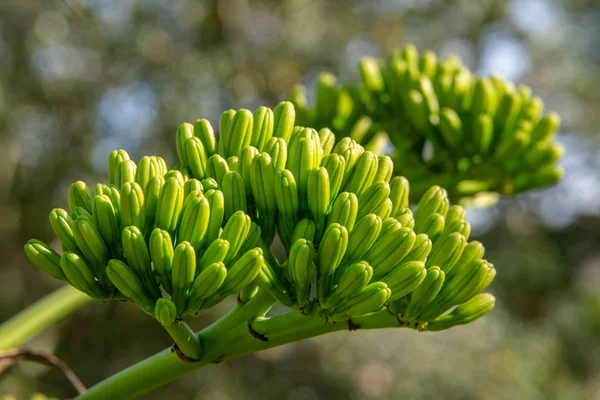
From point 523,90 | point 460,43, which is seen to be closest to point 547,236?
point 460,43

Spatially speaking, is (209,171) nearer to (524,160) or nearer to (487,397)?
(524,160)

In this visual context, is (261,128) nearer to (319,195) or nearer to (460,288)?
(319,195)

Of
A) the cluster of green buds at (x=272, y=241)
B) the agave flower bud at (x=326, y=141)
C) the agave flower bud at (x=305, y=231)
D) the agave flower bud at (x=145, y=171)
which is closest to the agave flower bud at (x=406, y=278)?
the cluster of green buds at (x=272, y=241)

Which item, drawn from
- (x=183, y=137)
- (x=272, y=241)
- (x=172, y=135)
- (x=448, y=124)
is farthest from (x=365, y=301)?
(x=172, y=135)

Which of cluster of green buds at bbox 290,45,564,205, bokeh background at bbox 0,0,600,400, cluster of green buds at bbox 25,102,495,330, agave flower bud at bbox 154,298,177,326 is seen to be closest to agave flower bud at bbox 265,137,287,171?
cluster of green buds at bbox 25,102,495,330

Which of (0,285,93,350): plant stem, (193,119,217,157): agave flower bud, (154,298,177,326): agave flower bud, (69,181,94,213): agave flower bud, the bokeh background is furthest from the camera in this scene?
the bokeh background

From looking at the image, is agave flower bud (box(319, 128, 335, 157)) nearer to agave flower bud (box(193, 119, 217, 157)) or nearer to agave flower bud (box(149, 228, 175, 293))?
agave flower bud (box(193, 119, 217, 157))
